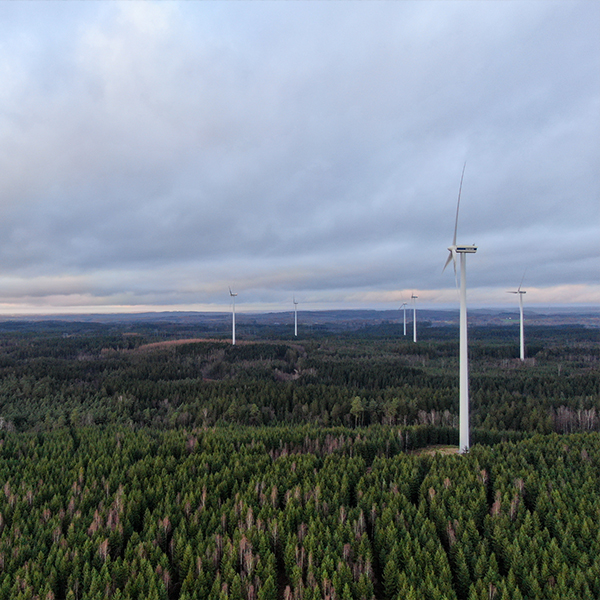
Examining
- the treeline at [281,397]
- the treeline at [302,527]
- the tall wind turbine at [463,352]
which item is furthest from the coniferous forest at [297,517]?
the treeline at [281,397]

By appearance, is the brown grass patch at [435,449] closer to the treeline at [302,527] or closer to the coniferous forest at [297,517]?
the coniferous forest at [297,517]

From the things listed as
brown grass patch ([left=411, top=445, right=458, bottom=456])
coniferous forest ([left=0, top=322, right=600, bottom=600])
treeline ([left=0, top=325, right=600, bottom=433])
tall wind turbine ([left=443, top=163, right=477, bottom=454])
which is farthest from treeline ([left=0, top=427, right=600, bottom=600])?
treeline ([left=0, top=325, right=600, bottom=433])

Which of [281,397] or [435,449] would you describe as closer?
[435,449]

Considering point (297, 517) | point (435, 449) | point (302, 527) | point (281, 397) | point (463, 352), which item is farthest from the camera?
point (281, 397)

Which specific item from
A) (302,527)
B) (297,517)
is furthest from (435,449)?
(302,527)

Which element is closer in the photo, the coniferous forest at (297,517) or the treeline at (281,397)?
the coniferous forest at (297,517)

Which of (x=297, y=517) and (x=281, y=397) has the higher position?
(x=297, y=517)

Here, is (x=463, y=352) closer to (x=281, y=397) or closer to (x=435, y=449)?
(x=435, y=449)

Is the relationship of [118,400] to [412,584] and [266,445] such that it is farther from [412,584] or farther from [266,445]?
[412,584]

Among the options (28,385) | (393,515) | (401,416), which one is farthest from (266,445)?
(28,385)
